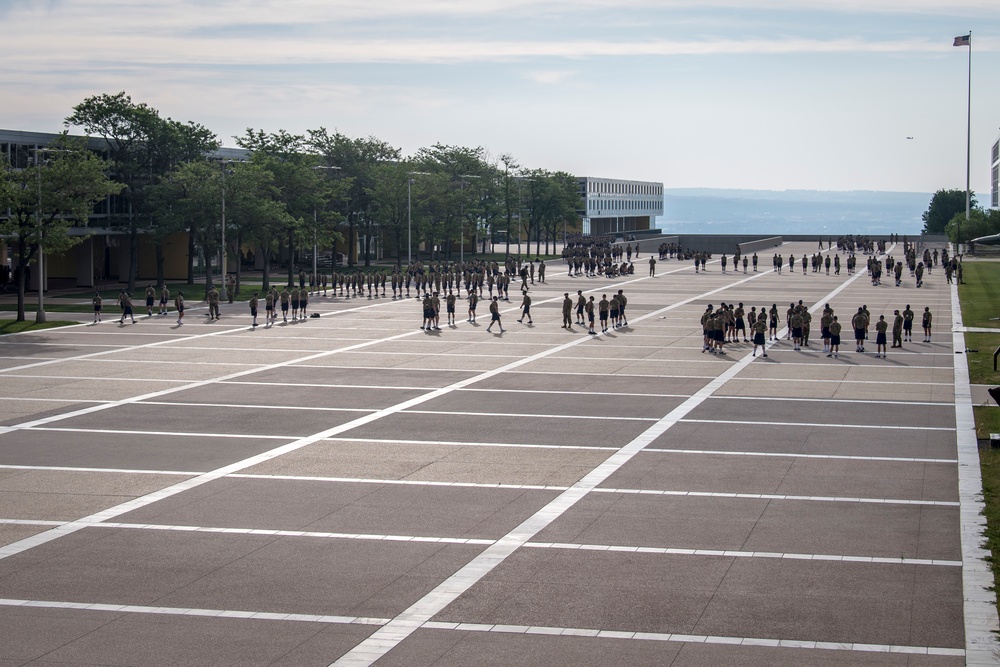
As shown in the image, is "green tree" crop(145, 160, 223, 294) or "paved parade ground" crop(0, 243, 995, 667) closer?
"paved parade ground" crop(0, 243, 995, 667)

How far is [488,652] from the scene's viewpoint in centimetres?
1115

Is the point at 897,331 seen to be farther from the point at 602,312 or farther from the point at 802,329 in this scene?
the point at 602,312

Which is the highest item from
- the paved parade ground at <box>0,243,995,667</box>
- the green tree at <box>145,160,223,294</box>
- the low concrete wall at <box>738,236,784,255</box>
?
the green tree at <box>145,160,223,294</box>

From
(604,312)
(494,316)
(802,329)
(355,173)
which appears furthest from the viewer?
(355,173)

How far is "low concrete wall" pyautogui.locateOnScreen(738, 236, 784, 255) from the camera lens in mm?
115938

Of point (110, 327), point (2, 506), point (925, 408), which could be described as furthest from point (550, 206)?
point (2, 506)

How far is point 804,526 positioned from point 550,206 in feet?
383

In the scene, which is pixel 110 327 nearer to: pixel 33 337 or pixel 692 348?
pixel 33 337

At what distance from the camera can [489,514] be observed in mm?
16500

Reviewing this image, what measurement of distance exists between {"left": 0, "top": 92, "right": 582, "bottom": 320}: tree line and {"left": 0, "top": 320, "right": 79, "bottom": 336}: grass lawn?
1.01 m

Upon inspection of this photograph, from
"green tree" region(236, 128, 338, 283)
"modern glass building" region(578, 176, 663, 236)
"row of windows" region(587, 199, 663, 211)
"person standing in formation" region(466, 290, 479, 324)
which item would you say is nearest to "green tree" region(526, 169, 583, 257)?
"modern glass building" region(578, 176, 663, 236)

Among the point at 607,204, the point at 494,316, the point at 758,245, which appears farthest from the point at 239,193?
the point at 607,204

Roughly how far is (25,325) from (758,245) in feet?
286

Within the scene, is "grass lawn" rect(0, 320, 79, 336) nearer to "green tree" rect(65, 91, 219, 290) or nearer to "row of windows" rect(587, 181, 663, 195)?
"green tree" rect(65, 91, 219, 290)
